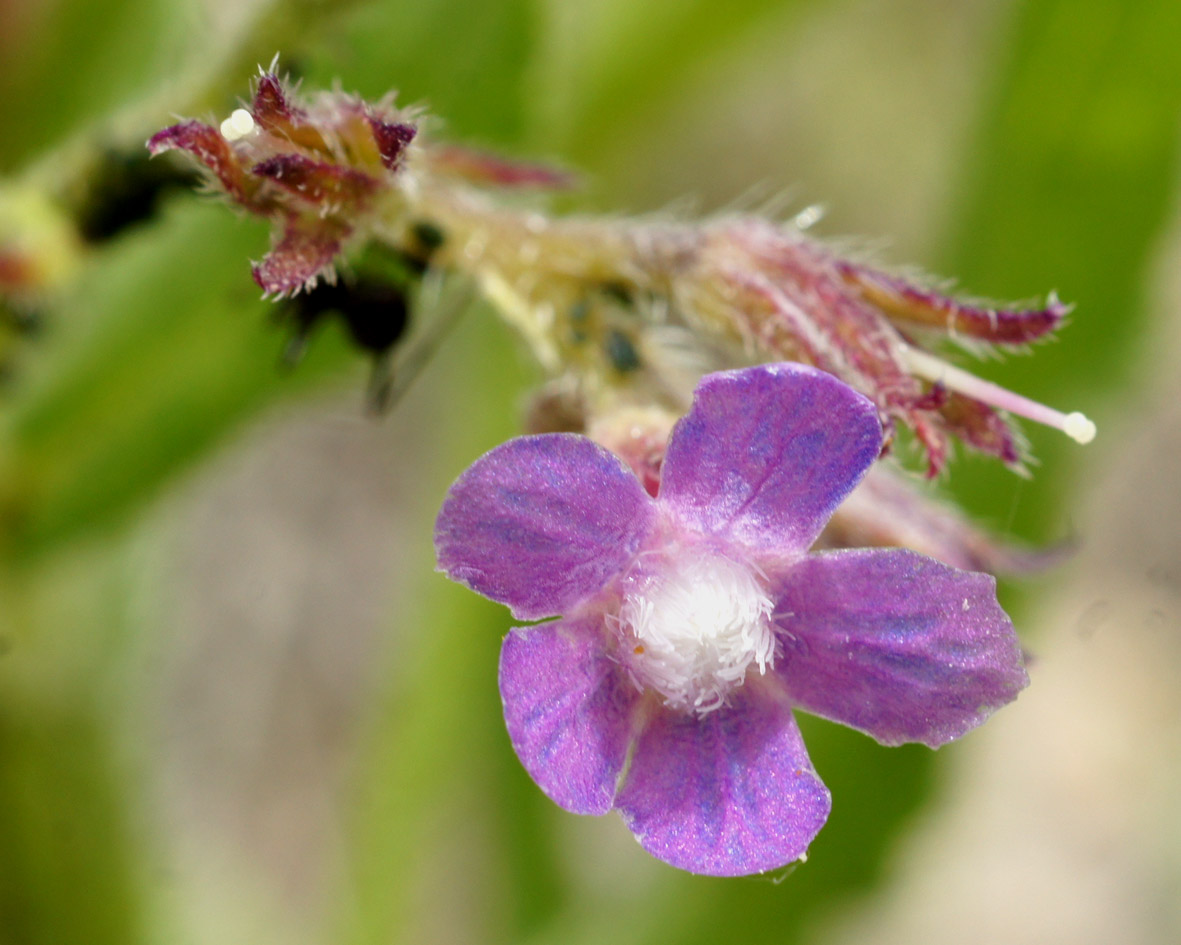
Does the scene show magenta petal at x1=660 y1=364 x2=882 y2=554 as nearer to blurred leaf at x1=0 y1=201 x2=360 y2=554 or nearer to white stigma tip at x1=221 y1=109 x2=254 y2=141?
white stigma tip at x1=221 y1=109 x2=254 y2=141

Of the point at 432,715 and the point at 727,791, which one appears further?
the point at 432,715

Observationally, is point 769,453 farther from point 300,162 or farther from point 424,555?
point 424,555

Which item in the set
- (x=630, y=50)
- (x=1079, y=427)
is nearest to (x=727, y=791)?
(x=1079, y=427)

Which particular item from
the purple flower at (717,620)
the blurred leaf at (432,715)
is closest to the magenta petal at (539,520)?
the purple flower at (717,620)

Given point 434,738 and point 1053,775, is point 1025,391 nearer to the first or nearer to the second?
point 434,738

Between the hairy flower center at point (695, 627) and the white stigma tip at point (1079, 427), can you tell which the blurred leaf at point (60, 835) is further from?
the white stigma tip at point (1079, 427)
